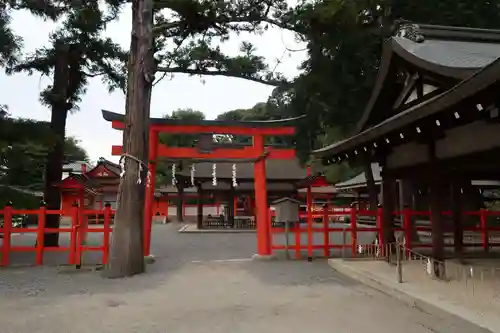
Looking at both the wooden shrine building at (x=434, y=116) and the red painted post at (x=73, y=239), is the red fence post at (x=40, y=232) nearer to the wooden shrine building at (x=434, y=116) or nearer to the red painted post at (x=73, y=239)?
the red painted post at (x=73, y=239)

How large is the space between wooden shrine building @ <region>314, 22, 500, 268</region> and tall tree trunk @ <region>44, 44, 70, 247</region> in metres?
9.13

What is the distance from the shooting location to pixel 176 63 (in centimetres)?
1138

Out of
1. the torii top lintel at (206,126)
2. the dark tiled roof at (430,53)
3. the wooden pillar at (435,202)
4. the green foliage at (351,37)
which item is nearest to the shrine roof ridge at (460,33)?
the dark tiled roof at (430,53)

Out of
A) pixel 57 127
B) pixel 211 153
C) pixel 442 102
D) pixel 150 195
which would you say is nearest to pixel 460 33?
pixel 442 102

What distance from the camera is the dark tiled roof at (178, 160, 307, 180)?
2544 cm

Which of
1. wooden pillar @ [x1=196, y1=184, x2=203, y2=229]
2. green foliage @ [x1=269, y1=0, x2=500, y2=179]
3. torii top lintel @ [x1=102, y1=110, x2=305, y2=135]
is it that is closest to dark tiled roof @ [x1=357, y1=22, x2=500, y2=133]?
green foliage @ [x1=269, y1=0, x2=500, y2=179]

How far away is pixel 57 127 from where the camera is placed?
14594 mm

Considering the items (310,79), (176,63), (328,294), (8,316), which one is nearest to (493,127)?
(328,294)

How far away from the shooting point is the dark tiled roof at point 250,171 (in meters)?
25.4

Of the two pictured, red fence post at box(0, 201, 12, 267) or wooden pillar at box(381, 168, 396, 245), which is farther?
red fence post at box(0, 201, 12, 267)

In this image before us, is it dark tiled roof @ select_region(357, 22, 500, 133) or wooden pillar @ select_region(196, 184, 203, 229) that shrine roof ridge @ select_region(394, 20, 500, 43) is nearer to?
dark tiled roof @ select_region(357, 22, 500, 133)

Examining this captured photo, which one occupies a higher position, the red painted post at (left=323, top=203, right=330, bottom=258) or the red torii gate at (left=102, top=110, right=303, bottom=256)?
the red torii gate at (left=102, top=110, right=303, bottom=256)

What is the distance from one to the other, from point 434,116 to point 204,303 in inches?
174

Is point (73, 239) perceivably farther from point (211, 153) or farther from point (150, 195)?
point (211, 153)
